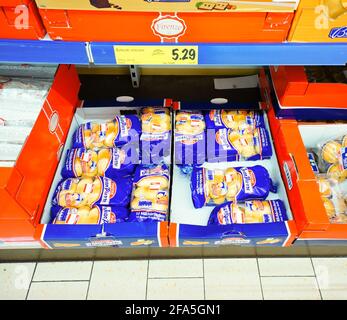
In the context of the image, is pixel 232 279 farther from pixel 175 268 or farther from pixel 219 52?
pixel 219 52

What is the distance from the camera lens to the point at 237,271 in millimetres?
1675

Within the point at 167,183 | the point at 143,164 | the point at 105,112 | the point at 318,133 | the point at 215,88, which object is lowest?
the point at 167,183

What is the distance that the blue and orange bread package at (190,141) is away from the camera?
5.46 feet

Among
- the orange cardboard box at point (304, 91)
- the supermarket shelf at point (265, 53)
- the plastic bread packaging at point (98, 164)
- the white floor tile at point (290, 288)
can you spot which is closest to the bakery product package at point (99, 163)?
the plastic bread packaging at point (98, 164)

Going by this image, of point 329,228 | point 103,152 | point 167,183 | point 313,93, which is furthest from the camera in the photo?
point 103,152

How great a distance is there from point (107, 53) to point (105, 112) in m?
0.78

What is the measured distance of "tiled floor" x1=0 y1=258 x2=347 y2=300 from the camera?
1620mm

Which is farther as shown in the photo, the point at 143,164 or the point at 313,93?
the point at 143,164

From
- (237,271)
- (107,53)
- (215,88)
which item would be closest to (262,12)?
(107,53)

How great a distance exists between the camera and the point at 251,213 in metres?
1.46

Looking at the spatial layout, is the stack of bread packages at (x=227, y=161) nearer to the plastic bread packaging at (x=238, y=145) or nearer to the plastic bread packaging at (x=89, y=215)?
the plastic bread packaging at (x=238, y=145)

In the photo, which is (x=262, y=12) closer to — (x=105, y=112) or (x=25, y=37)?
(x=25, y=37)

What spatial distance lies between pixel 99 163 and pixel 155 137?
1.00 feet

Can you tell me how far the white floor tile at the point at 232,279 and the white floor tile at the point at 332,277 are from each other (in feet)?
1.01
